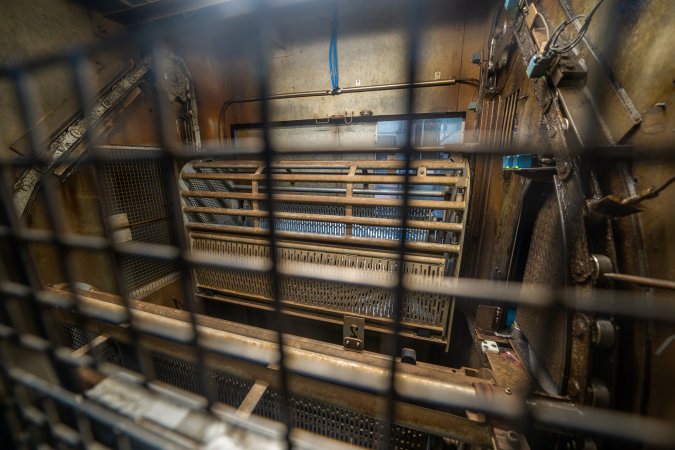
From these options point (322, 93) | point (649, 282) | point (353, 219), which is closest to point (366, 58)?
point (322, 93)

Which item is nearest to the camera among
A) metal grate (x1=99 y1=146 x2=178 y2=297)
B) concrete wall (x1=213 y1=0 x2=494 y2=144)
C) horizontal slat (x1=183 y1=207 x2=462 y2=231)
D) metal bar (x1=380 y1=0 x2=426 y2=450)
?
metal bar (x1=380 y1=0 x2=426 y2=450)

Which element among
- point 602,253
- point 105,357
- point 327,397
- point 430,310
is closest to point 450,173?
point 430,310

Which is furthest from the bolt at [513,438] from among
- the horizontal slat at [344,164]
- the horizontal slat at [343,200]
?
the horizontal slat at [344,164]

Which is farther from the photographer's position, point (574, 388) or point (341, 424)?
point (341, 424)

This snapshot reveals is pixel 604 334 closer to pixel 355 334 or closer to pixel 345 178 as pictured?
pixel 355 334

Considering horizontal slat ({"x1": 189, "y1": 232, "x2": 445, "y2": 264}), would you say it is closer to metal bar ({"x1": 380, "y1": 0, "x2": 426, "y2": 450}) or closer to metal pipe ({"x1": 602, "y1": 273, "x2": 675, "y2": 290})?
metal pipe ({"x1": 602, "y1": 273, "x2": 675, "y2": 290})

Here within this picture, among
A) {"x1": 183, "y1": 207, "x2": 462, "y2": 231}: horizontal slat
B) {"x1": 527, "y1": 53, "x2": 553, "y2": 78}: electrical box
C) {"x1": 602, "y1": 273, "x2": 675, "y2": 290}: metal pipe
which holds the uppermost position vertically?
{"x1": 527, "y1": 53, "x2": 553, "y2": 78}: electrical box

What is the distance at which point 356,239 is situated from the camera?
1.73 meters

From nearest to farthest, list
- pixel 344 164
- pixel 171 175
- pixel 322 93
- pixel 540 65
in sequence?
1. pixel 171 175
2. pixel 540 65
3. pixel 344 164
4. pixel 322 93

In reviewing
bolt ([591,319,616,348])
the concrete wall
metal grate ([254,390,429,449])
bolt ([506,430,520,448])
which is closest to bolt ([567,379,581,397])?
bolt ([591,319,616,348])

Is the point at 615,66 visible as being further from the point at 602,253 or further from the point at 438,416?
the point at 438,416

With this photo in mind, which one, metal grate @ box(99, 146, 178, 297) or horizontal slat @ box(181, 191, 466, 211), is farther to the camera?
metal grate @ box(99, 146, 178, 297)

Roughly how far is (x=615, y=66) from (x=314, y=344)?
1.37m

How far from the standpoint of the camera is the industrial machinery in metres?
0.41
